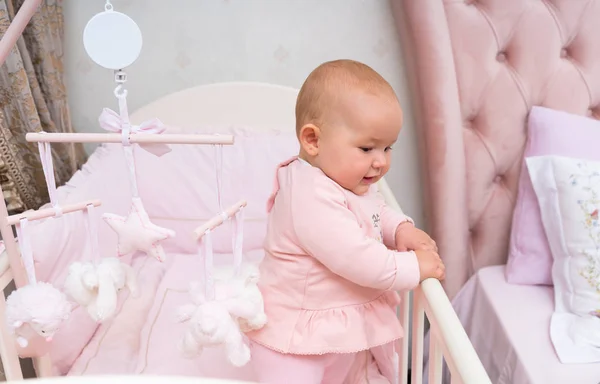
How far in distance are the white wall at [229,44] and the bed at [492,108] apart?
91mm

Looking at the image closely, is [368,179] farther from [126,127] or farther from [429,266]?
[126,127]

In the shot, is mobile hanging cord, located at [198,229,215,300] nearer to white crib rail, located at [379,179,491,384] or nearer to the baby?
the baby

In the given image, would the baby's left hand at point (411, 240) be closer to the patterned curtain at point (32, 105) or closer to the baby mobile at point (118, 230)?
the baby mobile at point (118, 230)

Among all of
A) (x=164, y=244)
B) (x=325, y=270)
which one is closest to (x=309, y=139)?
(x=325, y=270)

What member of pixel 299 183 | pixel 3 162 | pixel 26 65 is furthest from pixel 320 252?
pixel 26 65

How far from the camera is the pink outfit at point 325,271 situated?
0.82 metres

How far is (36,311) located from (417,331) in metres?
0.58

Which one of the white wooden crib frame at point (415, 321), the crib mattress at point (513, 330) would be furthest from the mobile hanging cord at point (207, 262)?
the crib mattress at point (513, 330)

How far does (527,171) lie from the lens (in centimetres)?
140

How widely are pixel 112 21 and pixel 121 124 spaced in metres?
0.14

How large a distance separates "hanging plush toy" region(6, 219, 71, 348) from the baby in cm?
29

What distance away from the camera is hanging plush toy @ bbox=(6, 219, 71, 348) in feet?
2.51

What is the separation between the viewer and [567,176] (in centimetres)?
127

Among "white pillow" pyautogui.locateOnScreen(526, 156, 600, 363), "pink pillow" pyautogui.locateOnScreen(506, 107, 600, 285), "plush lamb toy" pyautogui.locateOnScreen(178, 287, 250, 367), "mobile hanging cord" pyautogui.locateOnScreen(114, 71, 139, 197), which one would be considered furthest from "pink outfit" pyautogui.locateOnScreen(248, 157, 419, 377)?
"pink pillow" pyautogui.locateOnScreen(506, 107, 600, 285)
